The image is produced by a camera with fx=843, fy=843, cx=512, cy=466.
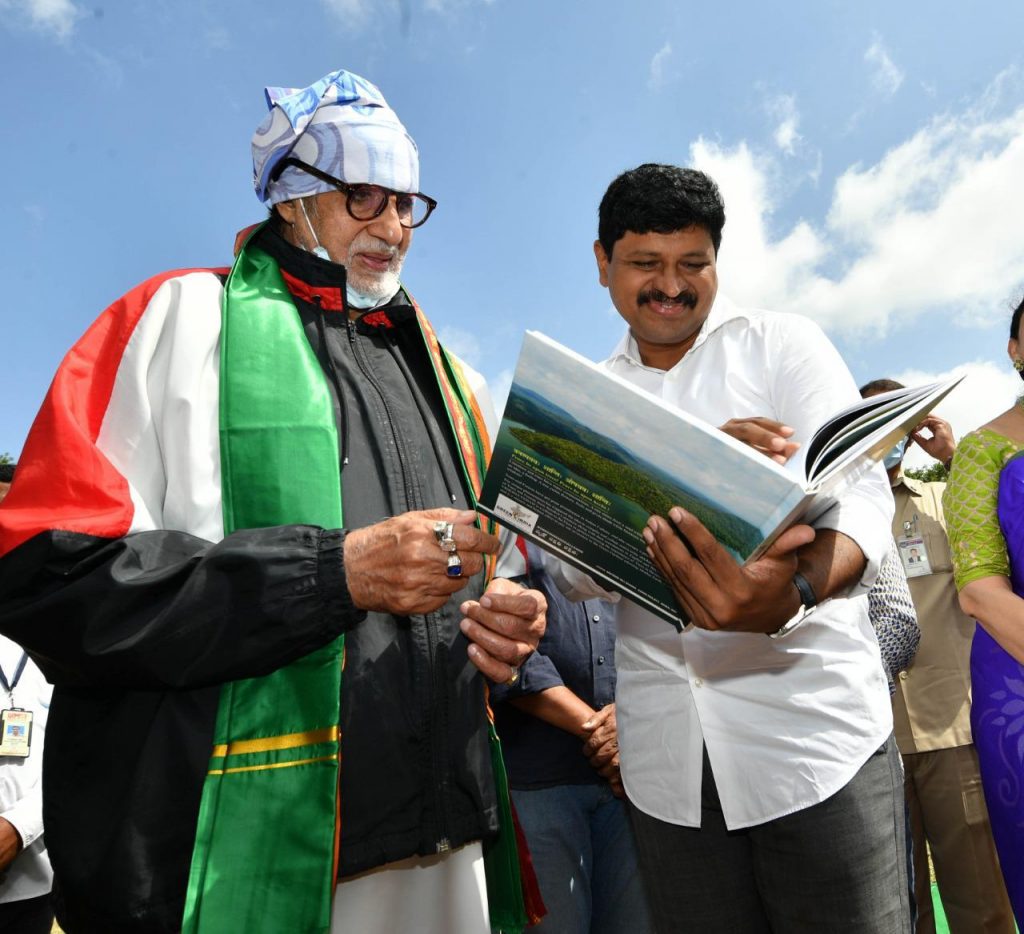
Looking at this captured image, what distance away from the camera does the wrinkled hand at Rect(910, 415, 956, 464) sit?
497 centimetres

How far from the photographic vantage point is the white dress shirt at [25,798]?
329 centimetres

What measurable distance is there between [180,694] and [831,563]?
1.35 m

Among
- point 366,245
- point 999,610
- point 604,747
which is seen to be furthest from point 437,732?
point 999,610

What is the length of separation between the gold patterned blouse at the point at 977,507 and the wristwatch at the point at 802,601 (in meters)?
1.29

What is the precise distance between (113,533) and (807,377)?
1651 mm

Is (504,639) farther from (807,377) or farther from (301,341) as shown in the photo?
(807,377)

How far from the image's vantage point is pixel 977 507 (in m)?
2.81

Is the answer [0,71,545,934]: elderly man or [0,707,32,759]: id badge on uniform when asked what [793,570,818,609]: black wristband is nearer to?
[0,71,545,934]: elderly man

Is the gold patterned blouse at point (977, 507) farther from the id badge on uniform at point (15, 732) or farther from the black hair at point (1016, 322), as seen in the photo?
the id badge on uniform at point (15, 732)

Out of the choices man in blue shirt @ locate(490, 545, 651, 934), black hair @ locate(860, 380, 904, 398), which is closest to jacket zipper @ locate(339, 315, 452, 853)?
man in blue shirt @ locate(490, 545, 651, 934)

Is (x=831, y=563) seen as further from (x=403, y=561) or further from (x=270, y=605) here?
(x=270, y=605)

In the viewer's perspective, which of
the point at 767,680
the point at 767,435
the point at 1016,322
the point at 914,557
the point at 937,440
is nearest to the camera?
the point at 767,435

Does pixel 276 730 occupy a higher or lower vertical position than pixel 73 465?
lower

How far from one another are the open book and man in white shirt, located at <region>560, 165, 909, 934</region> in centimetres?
10
